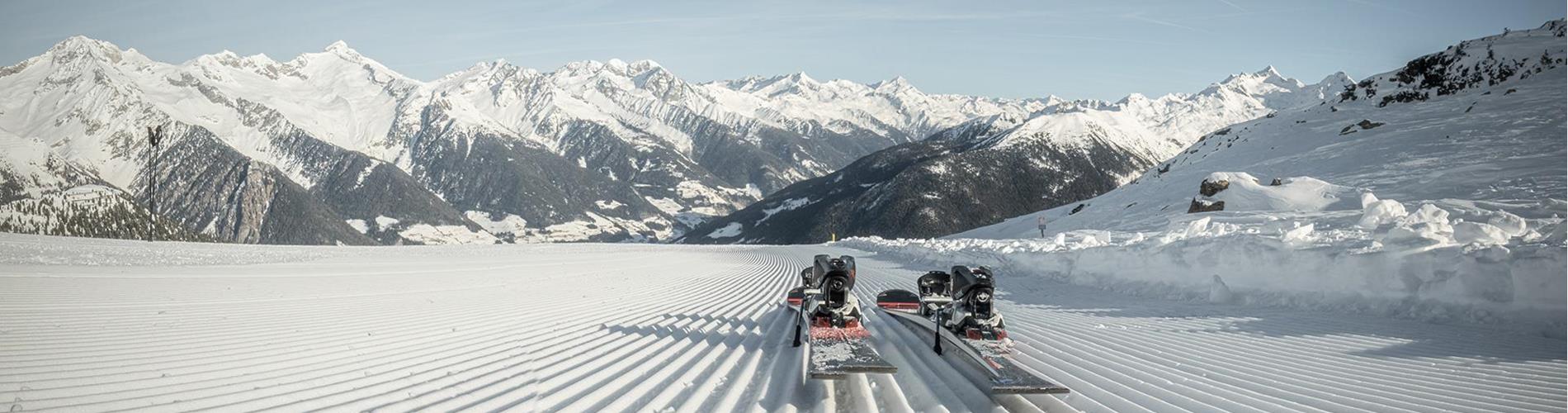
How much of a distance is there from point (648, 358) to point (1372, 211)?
1012 inches

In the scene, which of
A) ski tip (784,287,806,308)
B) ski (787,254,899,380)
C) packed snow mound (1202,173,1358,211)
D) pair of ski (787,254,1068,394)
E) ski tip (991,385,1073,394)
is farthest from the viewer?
packed snow mound (1202,173,1358,211)

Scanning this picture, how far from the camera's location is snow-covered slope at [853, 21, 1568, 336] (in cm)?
1169

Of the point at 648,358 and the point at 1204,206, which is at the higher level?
the point at 1204,206

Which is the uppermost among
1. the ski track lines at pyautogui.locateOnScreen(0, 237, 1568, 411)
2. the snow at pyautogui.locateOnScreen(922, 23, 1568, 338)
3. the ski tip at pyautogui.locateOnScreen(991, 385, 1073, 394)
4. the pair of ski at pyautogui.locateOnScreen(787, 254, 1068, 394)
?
the snow at pyautogui.locateOnScreen(922, 23, 1568, 338)

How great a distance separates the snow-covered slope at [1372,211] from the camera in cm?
1169

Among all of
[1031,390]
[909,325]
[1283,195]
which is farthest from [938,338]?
[1283,195]

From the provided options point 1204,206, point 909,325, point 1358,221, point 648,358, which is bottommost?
point 648,358

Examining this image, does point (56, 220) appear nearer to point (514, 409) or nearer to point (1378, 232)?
point (514, 409)

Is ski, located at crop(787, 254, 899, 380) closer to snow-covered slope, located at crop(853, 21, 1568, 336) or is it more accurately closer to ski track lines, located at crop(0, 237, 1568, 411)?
ski track lines, located at crop(0, 237, 1568, 411)

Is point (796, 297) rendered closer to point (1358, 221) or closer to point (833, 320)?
point (833, 320)

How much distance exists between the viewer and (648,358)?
8727 mm

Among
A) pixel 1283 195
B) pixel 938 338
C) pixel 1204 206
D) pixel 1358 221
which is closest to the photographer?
pixel 938 338

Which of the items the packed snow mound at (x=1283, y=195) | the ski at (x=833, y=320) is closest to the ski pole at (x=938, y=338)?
the ski at (x=833, y=320)

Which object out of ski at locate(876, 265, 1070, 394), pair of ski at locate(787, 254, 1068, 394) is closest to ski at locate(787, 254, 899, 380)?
pair of ski at locate(787, 254, 1068, 394)
